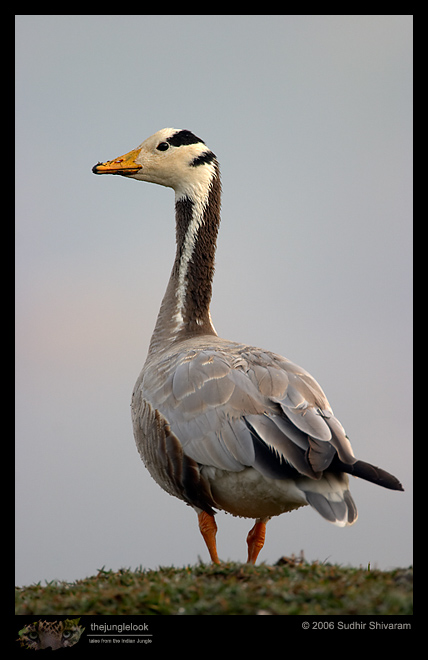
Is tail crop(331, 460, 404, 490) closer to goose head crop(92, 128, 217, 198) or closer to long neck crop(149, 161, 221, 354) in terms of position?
long neck crop(149, 161, 221, 354)

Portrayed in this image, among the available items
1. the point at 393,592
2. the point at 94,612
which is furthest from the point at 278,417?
the point at 94,612

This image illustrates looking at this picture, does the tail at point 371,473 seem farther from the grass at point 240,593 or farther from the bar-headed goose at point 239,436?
the grass at point 240,593

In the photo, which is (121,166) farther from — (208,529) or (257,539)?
(257,539)

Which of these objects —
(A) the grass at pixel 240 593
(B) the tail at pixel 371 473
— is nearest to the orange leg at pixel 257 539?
(A) the grass at pixel 240 593

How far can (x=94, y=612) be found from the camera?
5.24 m

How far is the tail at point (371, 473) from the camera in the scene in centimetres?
589

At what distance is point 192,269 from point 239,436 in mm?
3667

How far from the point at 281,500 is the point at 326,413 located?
3.22 ft

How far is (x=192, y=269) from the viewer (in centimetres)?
958

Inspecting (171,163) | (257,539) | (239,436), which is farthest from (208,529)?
(171,163)

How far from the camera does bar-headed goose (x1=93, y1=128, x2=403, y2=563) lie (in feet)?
20.2
